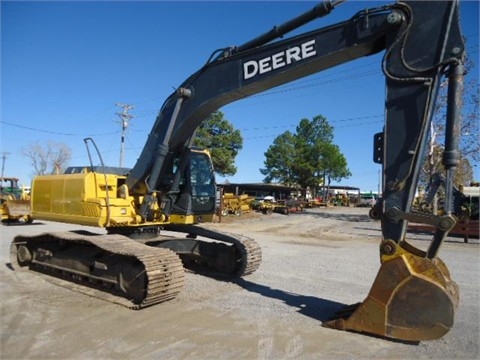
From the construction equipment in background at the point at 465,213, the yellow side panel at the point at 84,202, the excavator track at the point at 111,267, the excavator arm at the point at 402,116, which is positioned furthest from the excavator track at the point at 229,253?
the construction equipment in background at the point at 465,213

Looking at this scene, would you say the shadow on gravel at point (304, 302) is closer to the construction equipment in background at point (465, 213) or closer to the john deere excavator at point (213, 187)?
the john deere excavator at point (213, 187)

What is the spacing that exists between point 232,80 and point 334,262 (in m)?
6.26

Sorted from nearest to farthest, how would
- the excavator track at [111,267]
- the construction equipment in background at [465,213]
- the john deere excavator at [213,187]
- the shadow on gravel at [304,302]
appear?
1. the john deere excavator at [213,187]
2. the shadow on gravel at [304,302]
3. the excavator track at [111,267]
4. the construction equipment in background at [465,213]

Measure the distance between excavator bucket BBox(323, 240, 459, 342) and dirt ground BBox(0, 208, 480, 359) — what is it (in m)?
0.21

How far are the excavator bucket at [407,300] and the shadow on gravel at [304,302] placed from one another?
3.22ft

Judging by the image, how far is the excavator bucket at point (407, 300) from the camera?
14.3ft

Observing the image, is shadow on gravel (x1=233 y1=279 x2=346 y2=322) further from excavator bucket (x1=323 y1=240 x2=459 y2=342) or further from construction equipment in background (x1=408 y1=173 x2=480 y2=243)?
construction equipment in background (x1=408 y1=173 x2=480 y2=243)

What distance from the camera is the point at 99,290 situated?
6902 mm

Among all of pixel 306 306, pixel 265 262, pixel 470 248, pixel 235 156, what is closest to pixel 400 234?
pixel 306 306

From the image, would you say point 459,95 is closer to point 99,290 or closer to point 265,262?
point 99,290

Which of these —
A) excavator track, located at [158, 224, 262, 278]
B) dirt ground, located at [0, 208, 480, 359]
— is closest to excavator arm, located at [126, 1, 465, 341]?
dirt ground, located at [0, 208, 480, 359]

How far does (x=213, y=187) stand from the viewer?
27.4ft

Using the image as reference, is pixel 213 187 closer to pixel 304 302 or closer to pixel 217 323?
pixel 304 302

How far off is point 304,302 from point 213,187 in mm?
2964
